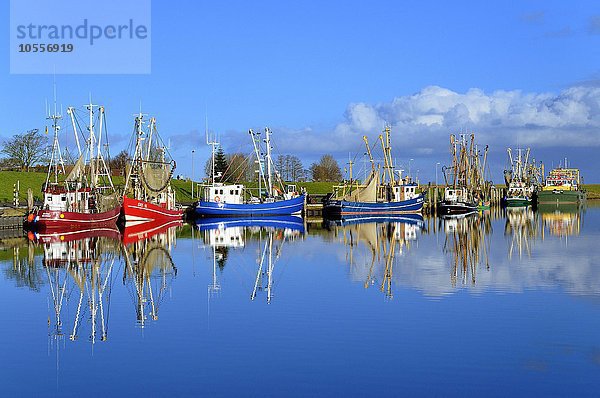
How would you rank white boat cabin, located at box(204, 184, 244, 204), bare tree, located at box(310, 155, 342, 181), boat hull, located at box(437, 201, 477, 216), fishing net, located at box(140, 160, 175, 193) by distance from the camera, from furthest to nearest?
1. bare tree, located at box(310, 155, 342, 181)
2. boat hull, located at box(437, 201, 477, 216)
3. white boat cabin, located at box(204, 184, 244, 204)
4. fishing net, located at box(140, 160, 175, 193)

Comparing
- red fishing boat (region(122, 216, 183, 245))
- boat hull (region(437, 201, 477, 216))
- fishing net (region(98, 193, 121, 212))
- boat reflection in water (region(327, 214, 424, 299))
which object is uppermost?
fishing net (region(98, 193, 121, 212))

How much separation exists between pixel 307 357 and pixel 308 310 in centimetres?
581

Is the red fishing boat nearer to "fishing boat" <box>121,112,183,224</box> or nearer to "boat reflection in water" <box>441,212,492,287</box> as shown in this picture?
"fishing boat" <box>121,112,183,224</box>

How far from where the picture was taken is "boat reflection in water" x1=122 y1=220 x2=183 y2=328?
22.9 meters

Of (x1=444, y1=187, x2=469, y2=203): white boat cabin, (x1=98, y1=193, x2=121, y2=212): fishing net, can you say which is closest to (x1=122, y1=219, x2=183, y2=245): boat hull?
(x1=98, y1=193, x2=121, y2=212): fishing net

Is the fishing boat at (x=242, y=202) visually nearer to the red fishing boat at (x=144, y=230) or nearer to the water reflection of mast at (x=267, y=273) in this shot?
the red fishing boat at (x=144, y=230)

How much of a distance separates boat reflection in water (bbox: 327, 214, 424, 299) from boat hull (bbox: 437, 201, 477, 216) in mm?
34042

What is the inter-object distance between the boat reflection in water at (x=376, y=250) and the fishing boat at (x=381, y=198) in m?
24.3

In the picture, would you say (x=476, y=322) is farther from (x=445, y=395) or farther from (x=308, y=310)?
(x=445, y=395)

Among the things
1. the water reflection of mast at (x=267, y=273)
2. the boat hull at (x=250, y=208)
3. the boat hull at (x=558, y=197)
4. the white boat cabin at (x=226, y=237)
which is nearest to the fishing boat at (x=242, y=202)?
the boat hull at (x=250, y=208)

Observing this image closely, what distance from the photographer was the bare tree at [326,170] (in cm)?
15612

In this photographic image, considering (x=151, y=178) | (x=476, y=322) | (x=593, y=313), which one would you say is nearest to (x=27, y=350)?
(x=476, y=322)

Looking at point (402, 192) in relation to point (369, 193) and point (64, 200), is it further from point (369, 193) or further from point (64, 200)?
point (64, 200)

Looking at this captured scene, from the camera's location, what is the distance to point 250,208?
8294 cm
